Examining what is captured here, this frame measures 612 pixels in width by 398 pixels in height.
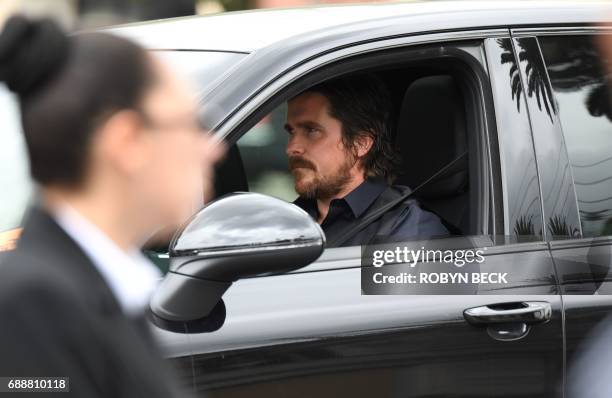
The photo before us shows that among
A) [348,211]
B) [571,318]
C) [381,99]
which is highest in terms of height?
[381,99]

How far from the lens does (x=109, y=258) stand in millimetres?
1315

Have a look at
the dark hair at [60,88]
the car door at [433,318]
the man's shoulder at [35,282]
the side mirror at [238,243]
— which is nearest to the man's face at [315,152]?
the car door at [433,318]

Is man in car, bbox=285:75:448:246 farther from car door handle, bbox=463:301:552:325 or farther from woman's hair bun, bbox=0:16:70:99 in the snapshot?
woman's hair bun, bbox=0:16:70:99

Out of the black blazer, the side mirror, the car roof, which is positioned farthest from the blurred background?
the black blazer

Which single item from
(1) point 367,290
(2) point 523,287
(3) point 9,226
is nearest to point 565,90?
(2) point 523,287

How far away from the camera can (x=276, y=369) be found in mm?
2381

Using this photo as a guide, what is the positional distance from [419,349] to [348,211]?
2.26 ft

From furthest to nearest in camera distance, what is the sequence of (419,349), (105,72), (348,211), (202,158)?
(348,211) → (419,349) → (202,158) → (105,72)

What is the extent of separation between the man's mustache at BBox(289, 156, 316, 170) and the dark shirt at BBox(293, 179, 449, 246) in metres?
0.11

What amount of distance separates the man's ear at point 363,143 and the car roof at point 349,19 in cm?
39

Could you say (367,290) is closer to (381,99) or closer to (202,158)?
(381,99)

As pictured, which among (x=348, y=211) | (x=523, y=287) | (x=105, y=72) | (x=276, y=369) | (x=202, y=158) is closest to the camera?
(x=105, y=72)

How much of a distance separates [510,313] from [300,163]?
2.73ft

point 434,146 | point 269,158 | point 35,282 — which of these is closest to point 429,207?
point 434,146
